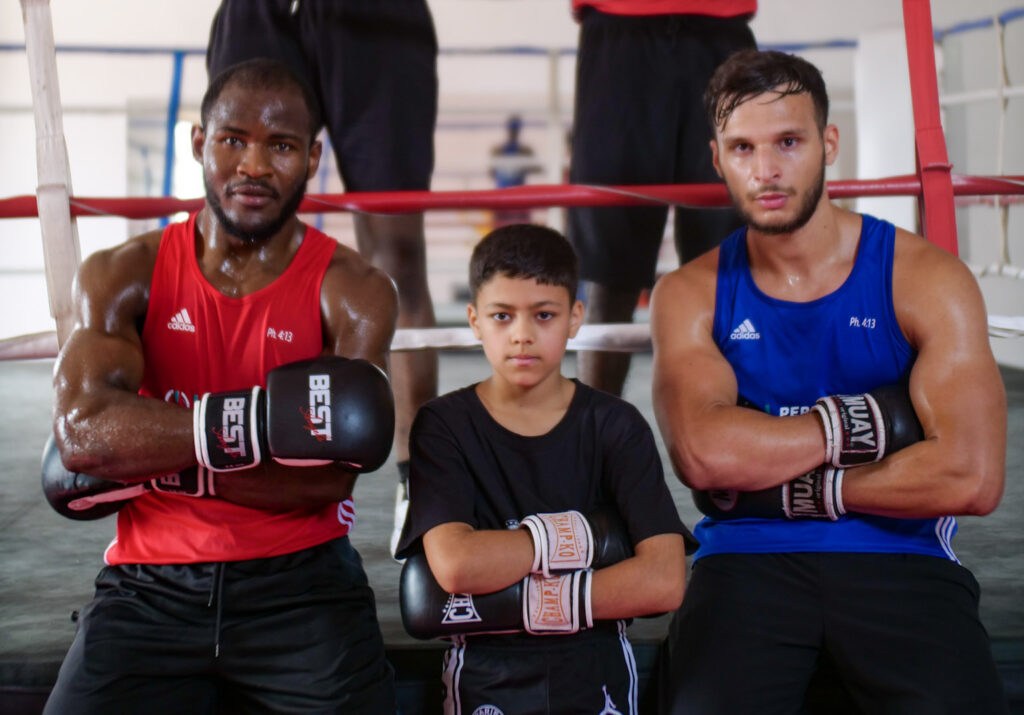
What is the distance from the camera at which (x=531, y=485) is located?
47.8 inches

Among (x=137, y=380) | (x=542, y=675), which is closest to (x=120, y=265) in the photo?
(x=137, y=380)

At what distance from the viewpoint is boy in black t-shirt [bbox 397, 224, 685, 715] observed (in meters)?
1.11

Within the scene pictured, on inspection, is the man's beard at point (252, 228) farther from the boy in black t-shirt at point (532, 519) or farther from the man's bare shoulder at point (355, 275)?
the boy in black t-shirt at point (532, 519)

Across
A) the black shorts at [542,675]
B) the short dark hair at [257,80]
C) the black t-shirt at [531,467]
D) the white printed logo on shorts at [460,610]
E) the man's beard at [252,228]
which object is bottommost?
the black shorts at [542,675]

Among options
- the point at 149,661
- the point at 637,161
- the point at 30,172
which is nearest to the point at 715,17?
the point at 637,161

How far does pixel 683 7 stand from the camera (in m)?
1.91

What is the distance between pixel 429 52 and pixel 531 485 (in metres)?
1.08

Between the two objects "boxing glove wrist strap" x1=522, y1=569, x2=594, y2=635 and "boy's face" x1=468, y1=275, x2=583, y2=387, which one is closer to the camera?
"boxing glove wrist strap" x1=522, y1=569, x2=594, y2=635

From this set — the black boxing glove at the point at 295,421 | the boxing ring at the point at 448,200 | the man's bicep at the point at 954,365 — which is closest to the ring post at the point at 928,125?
the boxing ring at the point at 448,200

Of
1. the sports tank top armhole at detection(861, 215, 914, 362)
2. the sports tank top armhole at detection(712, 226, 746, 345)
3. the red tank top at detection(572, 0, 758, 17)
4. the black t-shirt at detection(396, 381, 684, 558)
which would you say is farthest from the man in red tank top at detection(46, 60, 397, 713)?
the red tank top at detection(572, 0, 758, 17)

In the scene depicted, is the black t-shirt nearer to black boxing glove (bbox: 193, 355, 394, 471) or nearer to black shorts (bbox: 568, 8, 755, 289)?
black boxing glove (bbox: 193, 355, 394, 471)

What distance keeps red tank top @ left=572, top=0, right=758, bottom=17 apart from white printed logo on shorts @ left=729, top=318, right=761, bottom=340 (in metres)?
0.90

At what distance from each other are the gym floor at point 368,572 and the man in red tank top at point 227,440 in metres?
0.15

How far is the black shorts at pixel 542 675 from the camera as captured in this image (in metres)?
1.12
